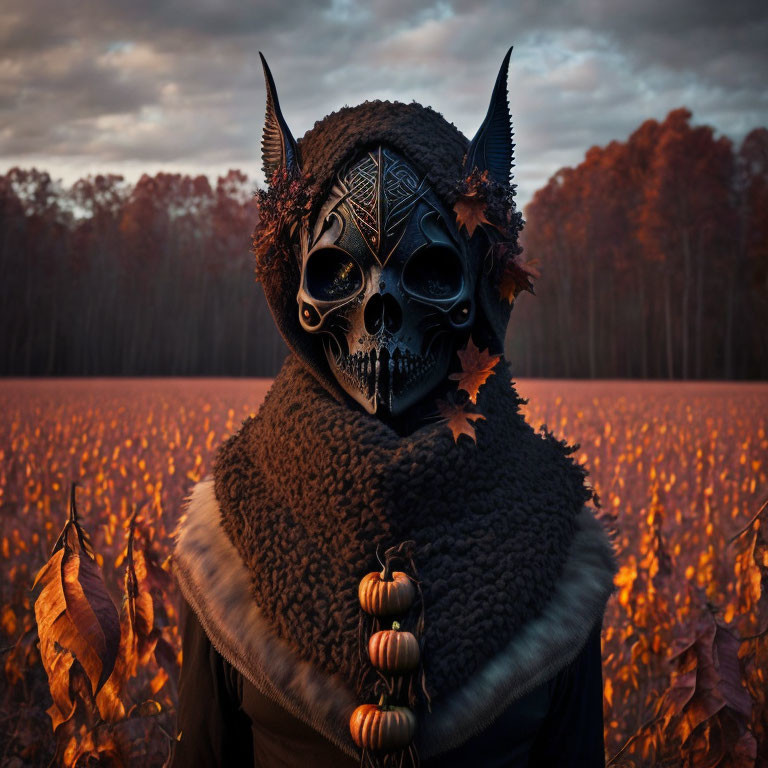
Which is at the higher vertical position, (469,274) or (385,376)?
(469,274)

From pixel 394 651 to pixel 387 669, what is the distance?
0.04 metres

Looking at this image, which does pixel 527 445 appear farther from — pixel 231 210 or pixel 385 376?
pixel 231 210

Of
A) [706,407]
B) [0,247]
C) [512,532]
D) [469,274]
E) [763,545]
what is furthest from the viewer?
[0,247]

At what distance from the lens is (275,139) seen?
1740mm

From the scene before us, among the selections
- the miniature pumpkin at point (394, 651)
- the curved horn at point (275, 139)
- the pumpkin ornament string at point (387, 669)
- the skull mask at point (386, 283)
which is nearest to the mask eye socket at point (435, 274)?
the skull mask at point (386, 283)

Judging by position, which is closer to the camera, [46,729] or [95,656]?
[95,656]

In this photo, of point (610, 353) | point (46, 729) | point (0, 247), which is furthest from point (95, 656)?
point (610, 353)

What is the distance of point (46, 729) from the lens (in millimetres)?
3252

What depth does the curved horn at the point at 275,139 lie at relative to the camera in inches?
66.2

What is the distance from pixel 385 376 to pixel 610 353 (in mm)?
24856

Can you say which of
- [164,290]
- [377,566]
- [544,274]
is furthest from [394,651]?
[164,290]

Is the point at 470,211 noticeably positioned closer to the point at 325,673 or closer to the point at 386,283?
the point at 386,283

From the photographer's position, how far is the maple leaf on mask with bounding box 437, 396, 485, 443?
1420mm

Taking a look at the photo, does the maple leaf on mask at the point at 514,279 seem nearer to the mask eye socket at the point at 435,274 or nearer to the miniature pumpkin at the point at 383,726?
the mask eye socket at the point at 435,274
